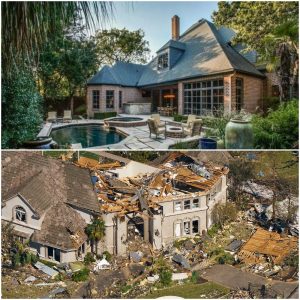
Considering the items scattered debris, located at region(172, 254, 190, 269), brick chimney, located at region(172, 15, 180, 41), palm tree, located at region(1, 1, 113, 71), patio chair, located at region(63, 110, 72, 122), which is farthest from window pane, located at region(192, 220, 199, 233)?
palm tree, located at region(1, 1, 113, 71)

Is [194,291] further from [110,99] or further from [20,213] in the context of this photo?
[110,99]

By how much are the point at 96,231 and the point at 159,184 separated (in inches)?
25.1

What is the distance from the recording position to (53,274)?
297 cm

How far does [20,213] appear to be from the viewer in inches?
118

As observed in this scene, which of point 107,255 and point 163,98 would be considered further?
point 107,255

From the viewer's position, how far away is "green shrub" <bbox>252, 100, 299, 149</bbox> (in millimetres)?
2889

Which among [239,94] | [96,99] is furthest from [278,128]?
[96,99]

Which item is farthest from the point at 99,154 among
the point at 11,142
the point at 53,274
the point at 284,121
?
the point at 284,121

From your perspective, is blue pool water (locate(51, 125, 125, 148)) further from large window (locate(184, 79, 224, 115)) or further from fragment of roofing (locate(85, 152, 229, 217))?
large window (locate(184, 79, 224, 115))

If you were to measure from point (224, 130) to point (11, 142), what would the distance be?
1.73 metres

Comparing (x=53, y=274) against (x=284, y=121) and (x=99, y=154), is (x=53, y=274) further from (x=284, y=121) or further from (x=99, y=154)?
(x=284, y=121)

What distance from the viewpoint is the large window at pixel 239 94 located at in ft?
9.22

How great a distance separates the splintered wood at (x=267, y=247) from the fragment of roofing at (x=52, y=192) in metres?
→ 1.27

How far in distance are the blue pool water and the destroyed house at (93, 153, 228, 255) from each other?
0.91 feet
